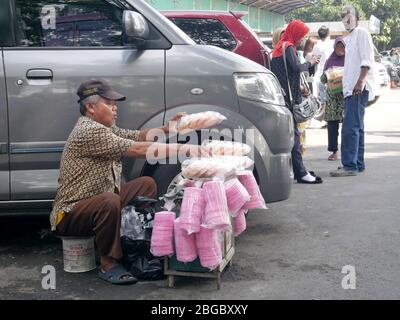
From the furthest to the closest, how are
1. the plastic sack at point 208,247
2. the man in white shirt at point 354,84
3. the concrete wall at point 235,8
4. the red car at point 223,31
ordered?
the concrete wall at point 235,8
the red car at point 223,31
the man in white shirt at point 354,84
the plastic sack at point 208,247

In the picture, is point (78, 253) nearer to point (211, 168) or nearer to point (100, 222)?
point (100, 222)

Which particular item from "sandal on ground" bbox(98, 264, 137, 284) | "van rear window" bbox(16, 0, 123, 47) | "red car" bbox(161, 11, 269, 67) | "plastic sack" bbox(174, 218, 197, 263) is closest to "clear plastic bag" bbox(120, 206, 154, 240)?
"sandal on ground" bbox(98, 264, 137, 284)

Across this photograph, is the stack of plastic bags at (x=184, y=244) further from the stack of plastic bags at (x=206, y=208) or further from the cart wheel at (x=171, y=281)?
the cart wheel at (x=171, y=281)

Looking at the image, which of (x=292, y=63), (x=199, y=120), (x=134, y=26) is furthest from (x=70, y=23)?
(x=292, y=63)

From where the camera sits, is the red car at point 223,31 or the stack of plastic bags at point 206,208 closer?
the stack of plastic bags at point 206,208

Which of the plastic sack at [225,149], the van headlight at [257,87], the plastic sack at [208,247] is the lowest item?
the plastic sack at [208,247]

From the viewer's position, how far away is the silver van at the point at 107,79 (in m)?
4.06

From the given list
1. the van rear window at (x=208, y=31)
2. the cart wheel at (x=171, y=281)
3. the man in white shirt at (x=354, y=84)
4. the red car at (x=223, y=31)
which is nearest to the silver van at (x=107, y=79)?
the cart wheel at (x=171, y=281)

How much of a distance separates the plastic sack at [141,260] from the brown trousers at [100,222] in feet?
0.25

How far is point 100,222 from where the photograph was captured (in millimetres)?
3676

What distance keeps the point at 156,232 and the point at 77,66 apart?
4.64 feet

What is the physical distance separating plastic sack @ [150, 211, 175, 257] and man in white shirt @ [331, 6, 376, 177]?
13.0 feet
